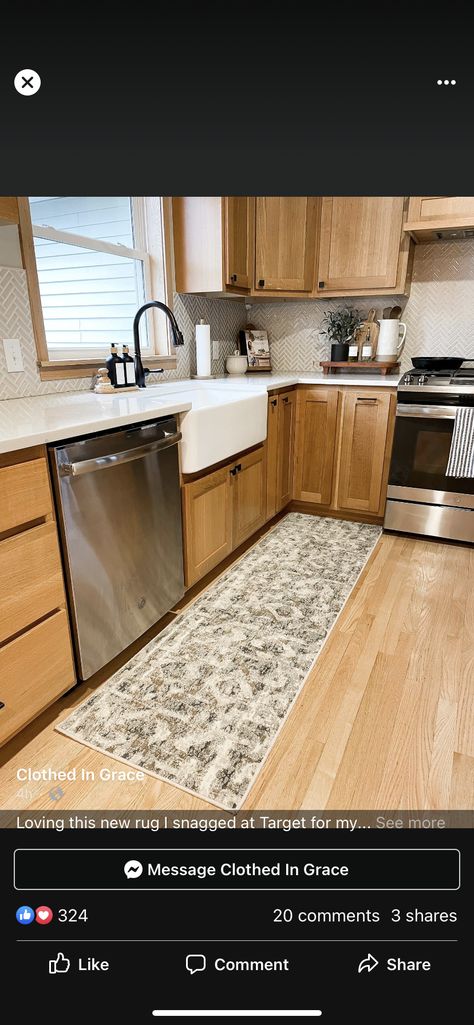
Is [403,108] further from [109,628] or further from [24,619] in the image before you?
[109,628]

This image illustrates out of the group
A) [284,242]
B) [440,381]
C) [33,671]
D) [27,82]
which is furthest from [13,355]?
[440,381]

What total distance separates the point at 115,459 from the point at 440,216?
2.08 metres

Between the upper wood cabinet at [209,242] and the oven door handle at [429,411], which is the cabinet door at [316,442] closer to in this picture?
the oven door handle at [429,411]

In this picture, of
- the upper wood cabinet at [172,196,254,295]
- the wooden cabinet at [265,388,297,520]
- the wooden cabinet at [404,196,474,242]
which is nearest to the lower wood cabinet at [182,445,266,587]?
the wooden cabinet at [265,388,297,520]

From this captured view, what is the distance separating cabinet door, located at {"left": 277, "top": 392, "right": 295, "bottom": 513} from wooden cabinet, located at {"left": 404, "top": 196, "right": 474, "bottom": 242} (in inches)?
39.6

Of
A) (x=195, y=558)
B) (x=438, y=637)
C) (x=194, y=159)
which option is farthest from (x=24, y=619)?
(x=438, y=637)

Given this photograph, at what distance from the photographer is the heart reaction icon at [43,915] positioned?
517mm

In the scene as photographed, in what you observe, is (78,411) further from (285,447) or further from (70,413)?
(285,447)

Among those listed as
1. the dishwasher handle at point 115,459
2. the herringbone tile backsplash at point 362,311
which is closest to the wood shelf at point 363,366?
the herringbone tile backsplash at point 362,311

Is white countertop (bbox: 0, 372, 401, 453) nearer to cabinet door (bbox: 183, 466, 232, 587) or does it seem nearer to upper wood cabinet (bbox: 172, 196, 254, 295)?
cabinet door (bbox: 183, 466, 232, 587)

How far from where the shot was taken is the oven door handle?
2441 millimetres

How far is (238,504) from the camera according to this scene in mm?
2363

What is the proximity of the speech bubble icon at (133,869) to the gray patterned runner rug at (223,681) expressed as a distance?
2.21 ft

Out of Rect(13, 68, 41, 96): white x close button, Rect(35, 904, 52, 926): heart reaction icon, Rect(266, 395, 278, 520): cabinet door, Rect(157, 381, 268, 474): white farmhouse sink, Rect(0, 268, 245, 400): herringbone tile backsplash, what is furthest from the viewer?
Rect(266, 395, 278, 520): cabinet door
